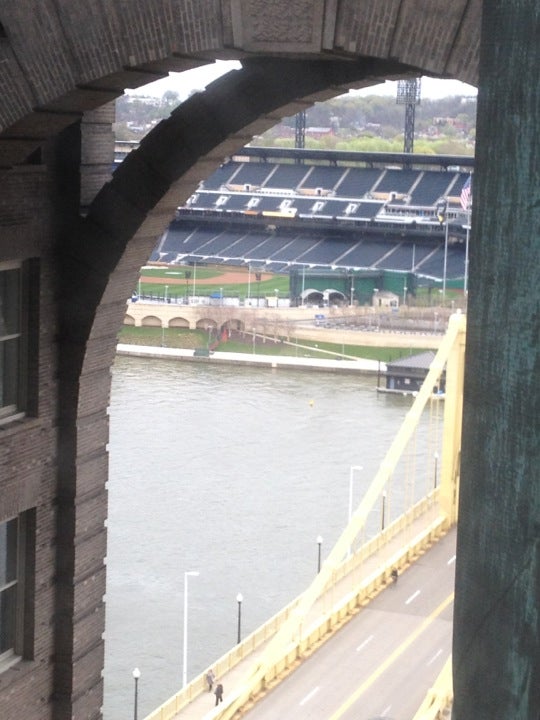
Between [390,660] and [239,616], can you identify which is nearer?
[239,616]

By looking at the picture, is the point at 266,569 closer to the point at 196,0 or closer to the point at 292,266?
the point at 196,0

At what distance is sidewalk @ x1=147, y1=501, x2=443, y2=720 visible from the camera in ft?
48.7

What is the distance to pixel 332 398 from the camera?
33.9 metres

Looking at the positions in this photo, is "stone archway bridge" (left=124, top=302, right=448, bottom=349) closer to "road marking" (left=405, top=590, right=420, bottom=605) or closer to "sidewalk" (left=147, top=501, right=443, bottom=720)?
"sidewalk" (left=147, top=501, right=443, bottom=720)

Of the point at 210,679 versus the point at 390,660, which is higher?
the point at 210,679

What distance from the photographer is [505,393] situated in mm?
912

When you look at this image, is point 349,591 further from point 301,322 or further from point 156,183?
point 301,322

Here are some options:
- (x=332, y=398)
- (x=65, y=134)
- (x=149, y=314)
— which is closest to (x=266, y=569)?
(x=332, y=398)

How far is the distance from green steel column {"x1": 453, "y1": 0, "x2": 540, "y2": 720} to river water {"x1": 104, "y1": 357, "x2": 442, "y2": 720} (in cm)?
1460

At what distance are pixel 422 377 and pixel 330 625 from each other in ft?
56.2

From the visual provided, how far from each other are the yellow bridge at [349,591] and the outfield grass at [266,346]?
12.9 m

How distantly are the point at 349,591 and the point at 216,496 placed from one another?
13.7 ft

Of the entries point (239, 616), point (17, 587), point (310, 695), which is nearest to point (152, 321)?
point (239, 616)

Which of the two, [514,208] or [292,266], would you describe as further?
[292,266]
